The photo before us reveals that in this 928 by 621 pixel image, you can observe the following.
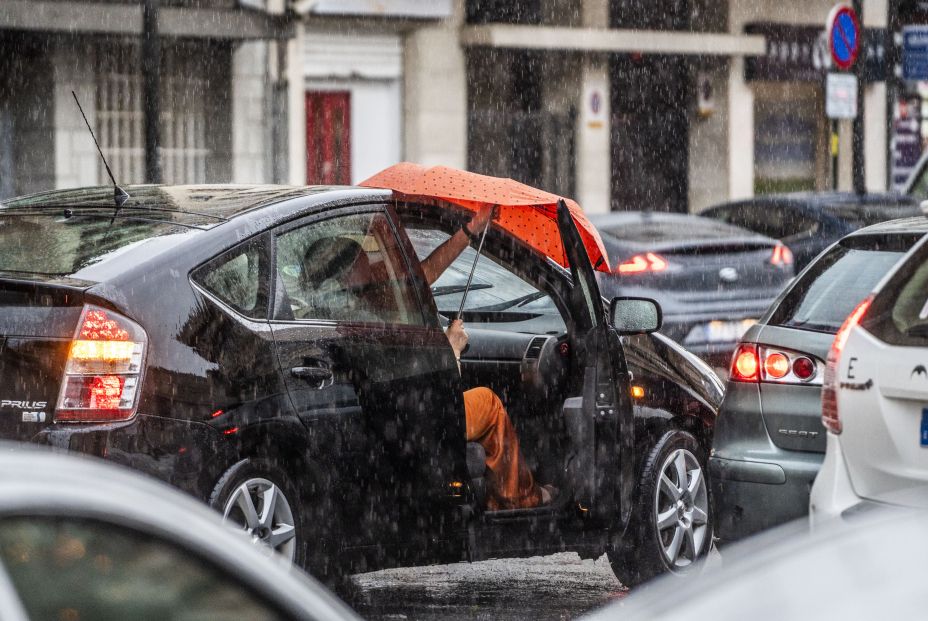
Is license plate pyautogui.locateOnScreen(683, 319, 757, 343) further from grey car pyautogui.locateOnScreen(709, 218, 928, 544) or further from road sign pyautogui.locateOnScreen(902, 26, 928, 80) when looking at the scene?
road sign pyautogui.locateOnScreen(902, 26, 928, 80)

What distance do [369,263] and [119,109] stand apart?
1656 centimetres

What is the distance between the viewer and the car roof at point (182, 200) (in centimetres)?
536

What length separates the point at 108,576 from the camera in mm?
2037

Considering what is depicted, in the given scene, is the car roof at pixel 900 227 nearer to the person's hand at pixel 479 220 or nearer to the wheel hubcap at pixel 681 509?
the wheel hubcap at pixel 681 509

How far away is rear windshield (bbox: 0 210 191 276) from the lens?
5.05 metres

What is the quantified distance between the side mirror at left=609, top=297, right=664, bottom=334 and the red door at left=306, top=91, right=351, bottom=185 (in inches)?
742

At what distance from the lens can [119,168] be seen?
71.1ft

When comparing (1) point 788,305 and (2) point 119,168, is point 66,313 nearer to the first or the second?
(1) point 788,305

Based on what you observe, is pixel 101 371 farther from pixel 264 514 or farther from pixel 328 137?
pixel 328 137

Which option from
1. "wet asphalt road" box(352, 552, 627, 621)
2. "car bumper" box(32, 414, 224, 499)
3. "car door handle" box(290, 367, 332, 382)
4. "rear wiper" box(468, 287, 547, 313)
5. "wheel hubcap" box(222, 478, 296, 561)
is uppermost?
"rear wiper" box(468, 287, 547, 313)

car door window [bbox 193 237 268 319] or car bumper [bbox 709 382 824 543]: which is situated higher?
car door window [bbox 193 237 268 319]

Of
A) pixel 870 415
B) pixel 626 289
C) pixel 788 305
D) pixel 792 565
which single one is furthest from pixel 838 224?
pixel 792 565

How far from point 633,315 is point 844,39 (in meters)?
14.8

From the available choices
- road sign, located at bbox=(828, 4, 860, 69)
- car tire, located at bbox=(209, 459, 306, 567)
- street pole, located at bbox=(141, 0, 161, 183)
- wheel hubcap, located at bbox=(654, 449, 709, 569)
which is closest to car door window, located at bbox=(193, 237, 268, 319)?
car tire, located at bbox=(209, 459, 306, 567)
